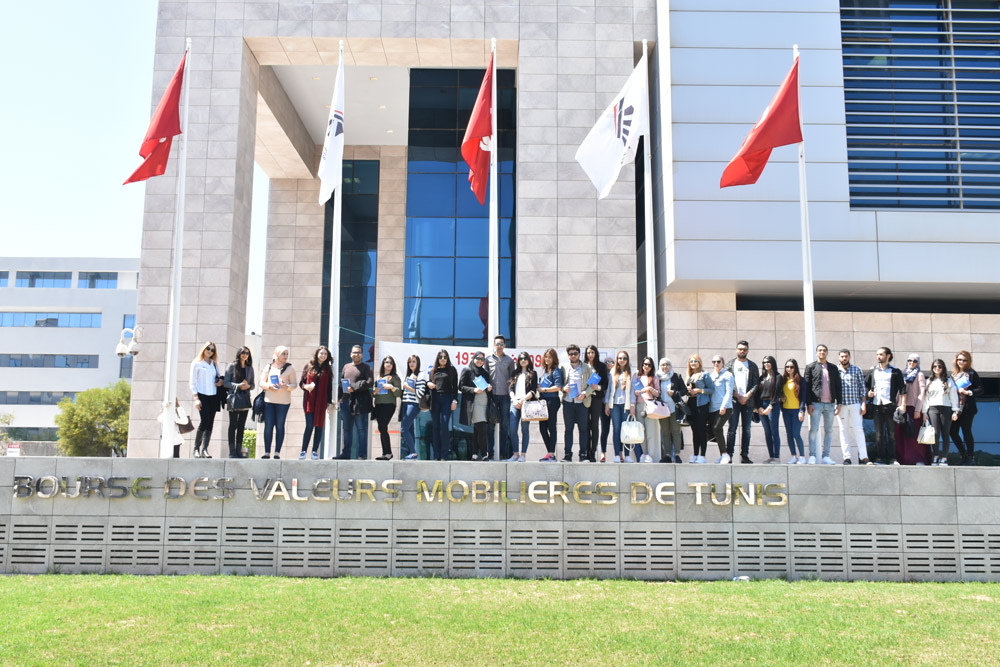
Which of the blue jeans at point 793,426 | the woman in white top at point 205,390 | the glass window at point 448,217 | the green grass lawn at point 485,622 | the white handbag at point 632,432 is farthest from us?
the glass window at point 448,217

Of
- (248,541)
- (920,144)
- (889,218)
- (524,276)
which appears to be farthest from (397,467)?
(920,144)

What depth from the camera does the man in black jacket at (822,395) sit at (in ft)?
42.5

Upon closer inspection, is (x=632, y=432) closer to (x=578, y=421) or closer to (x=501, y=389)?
(x=578, y=421)

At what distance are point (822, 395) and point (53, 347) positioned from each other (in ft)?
253

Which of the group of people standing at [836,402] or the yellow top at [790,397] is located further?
the yellow top at [790,397]

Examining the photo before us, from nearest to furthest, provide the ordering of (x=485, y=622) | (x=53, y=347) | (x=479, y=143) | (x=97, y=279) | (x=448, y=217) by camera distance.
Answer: (x=485, y=622), (x=479, y=143), (x=448, y=217), (x=53, y=347), (x=97, y=279)

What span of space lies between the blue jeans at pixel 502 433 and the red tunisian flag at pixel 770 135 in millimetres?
5644

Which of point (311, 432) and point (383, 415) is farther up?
point (383, 415)

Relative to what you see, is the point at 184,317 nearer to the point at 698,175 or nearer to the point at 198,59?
the point at 198,59

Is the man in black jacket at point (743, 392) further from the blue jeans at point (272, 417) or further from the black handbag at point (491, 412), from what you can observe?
the blue jeans at point (272, 417)

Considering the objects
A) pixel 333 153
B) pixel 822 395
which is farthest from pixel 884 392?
pixel 333 153

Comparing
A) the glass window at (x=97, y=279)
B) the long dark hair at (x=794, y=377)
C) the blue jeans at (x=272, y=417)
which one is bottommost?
the blue jeans at (x=272, y=417)

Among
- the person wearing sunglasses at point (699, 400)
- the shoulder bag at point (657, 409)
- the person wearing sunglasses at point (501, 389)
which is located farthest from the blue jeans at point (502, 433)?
the person wearing sunglasses at point (699, 400)

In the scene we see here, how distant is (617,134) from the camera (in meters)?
15.5
